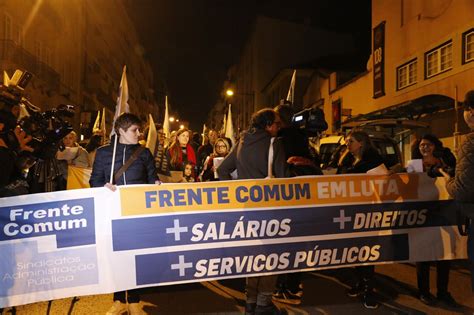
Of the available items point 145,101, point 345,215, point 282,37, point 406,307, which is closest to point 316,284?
point 406,307

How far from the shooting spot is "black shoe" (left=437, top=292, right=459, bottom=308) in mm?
5125

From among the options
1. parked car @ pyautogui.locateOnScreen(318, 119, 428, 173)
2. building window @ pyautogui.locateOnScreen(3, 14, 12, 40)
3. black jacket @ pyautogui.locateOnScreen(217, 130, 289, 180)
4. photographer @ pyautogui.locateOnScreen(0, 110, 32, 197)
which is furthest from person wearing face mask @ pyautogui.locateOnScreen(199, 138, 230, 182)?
building window @ pyautogui.locateOnScreen(3, 14, 12, 40)

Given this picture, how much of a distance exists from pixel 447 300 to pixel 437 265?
0.39 meters

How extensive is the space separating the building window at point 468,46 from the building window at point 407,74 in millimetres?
3876

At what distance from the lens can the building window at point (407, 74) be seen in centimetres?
1903

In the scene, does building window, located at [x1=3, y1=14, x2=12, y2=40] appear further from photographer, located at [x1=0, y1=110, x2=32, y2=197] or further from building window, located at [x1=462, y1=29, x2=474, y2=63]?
building window, located at [x1=462, y1=29, x2=474, y2=63]

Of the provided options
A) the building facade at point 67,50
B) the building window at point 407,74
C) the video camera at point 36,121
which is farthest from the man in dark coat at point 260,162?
the building facade at point 67,50

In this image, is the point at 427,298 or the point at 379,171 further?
the point at 427,298

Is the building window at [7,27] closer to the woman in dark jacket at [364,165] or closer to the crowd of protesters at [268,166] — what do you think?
the crowd of protesters at [268,166]

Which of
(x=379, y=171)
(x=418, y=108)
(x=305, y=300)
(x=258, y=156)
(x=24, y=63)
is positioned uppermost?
(x=24, y=63)

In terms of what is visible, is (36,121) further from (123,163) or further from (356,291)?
(356,291)

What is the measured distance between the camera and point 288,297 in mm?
5477

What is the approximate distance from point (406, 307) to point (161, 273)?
2.76 m

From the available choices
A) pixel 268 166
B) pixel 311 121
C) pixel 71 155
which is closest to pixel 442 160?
pixel 311 121
